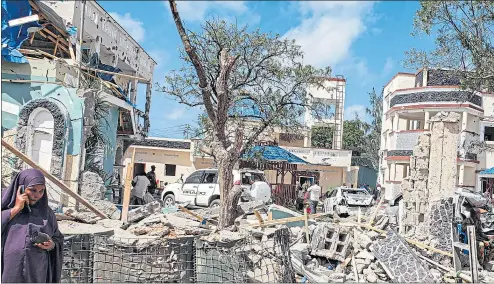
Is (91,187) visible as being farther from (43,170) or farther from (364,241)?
(364,241)

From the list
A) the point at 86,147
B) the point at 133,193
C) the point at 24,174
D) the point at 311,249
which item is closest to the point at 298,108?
the point at 133,193

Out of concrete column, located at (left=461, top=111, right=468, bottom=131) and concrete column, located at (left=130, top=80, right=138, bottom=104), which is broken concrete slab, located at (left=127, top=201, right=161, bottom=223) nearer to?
concrete column, located at (left=130, top=80, right=138, bottom=104)

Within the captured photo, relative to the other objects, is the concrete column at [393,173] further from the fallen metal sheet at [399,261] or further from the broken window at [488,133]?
the fallen metal sheet at [399,261]

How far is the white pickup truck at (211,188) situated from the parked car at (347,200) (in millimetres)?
2719

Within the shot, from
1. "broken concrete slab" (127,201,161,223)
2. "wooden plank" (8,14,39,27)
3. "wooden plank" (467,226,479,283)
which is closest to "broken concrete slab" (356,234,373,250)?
"wooden plank" (467,226,479,283)

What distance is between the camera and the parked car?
1801 cm

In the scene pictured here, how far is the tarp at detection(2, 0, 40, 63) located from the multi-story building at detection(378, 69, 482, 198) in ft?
68.3

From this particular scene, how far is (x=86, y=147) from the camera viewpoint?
13570mm

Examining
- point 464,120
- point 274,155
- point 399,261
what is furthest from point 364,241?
point 464,120

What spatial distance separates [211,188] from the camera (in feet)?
56.2

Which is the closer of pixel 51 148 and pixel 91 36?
pixel 51 148

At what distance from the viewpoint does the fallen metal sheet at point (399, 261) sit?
8758 mm

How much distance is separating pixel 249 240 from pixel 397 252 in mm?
3947

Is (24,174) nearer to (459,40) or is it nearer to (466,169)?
(459,40)
